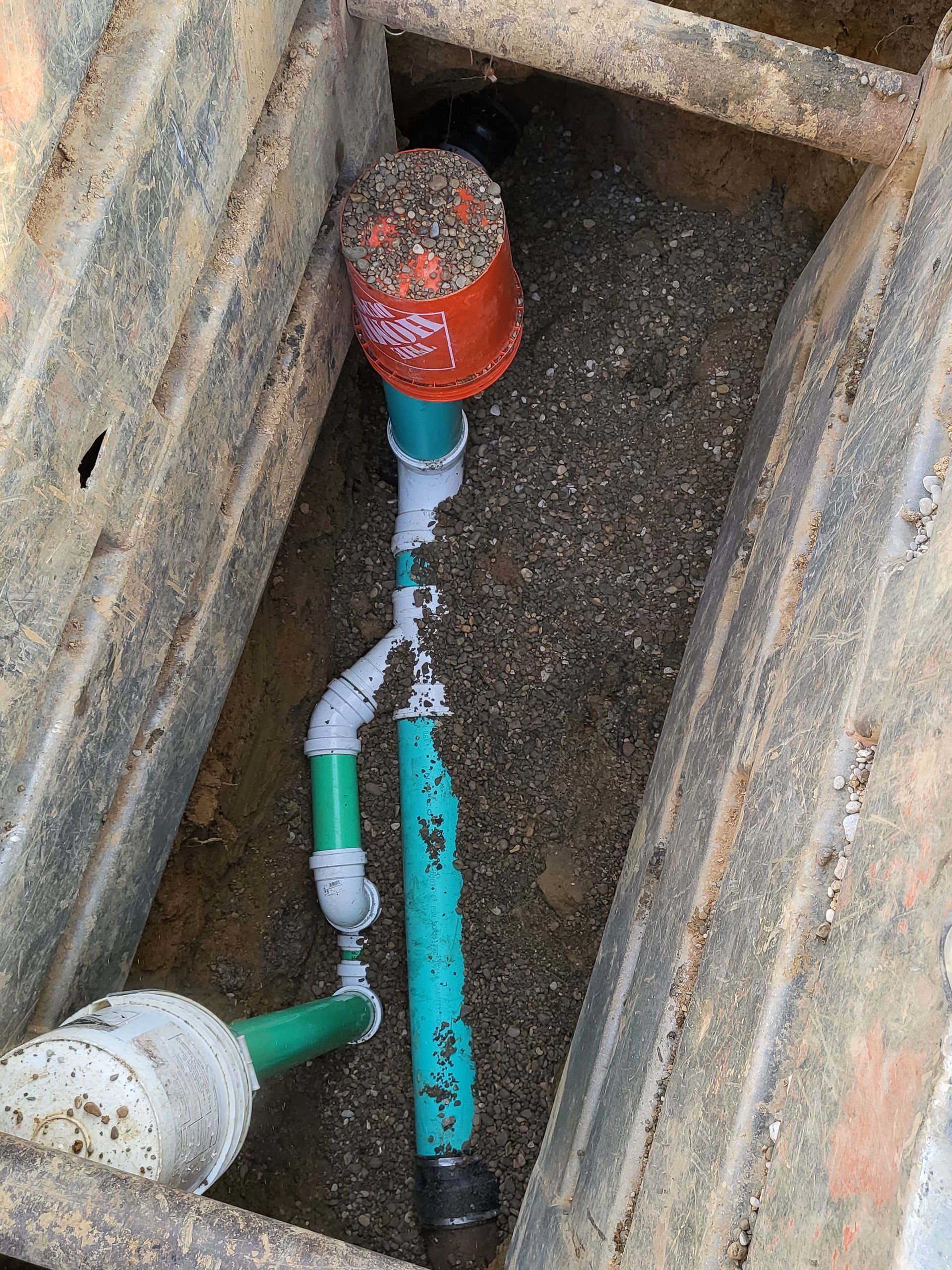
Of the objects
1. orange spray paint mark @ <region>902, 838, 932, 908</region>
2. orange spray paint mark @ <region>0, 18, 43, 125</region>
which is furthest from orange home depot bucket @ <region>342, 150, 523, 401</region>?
orange spray paint mark @ <region>902, 838, 932, 908</region>

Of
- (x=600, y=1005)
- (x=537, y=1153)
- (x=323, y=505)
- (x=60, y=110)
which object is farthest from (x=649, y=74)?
(x=537, y=1153)

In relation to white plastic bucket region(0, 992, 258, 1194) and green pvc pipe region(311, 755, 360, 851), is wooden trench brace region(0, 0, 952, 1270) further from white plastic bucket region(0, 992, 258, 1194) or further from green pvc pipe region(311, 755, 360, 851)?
white plastic bucket region(0, 992, 258, 1194)

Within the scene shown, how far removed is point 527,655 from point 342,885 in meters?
0.93

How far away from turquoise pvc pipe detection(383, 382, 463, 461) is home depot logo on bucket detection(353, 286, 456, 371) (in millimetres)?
202

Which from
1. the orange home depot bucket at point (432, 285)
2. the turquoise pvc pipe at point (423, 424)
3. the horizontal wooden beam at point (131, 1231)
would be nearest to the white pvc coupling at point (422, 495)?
the turquoise pvc pipe at point (423, 424)

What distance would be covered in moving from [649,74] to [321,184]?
2.78 ft

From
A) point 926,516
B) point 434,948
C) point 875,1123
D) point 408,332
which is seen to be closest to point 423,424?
point 408,332

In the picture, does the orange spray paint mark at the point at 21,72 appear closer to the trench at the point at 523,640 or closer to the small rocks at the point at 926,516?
the small rocks at the point at 926,516

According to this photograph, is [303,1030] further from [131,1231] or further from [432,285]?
[432,285]

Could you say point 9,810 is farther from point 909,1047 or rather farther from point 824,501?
point 824,501

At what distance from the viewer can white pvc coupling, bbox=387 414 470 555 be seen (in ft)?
10.3

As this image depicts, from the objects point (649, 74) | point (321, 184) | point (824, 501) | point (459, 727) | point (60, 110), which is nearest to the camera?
point (60, 110)

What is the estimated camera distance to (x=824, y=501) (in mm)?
1975

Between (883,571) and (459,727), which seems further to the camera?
(459,727)
